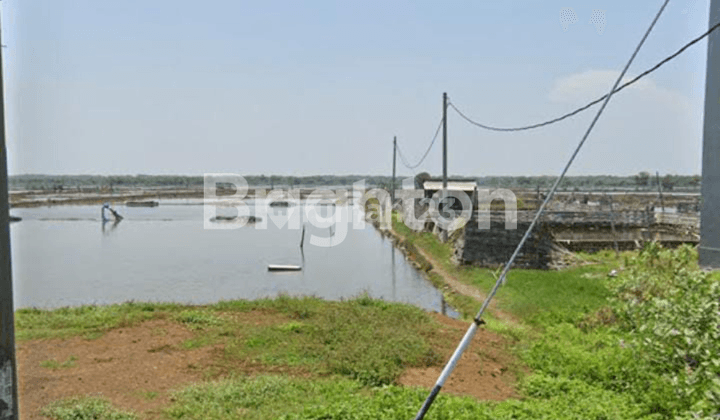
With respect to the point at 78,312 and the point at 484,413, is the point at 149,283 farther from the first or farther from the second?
the point at 484,413

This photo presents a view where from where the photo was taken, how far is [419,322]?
11000mm

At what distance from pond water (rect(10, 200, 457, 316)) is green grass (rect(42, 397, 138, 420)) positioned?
437 centimetres

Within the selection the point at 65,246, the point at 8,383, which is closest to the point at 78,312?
the point at 8,383

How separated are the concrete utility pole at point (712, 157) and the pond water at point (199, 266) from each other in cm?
859

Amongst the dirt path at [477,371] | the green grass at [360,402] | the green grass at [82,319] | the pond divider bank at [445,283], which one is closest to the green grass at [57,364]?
the green grass at [82,319]

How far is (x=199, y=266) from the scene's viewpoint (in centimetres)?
2431

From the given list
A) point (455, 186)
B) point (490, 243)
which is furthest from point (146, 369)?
point (455, 186)

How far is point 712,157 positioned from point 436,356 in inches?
200

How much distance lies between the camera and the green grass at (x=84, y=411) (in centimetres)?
611

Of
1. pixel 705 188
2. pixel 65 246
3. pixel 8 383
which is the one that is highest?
pixel 705 188

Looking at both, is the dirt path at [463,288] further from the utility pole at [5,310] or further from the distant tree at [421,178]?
the distant tree at [421,178]

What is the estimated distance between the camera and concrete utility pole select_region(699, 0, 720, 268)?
727cm

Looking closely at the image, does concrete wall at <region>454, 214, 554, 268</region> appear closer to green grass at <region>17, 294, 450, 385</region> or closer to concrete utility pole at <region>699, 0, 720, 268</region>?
green grass at <region>17, 294, 450, 385</region>

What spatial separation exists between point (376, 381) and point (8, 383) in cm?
619
